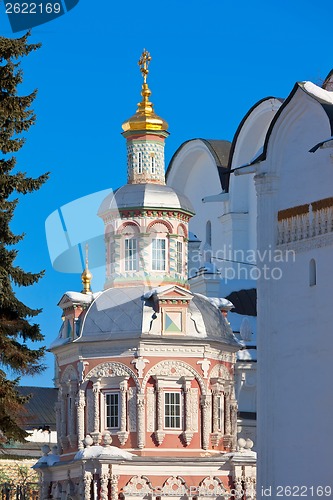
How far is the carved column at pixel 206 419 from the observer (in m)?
40.6

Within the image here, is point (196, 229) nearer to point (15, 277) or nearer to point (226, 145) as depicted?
point (226, 145)

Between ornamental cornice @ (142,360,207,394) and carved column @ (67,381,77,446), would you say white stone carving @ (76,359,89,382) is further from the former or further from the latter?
ornamental cornice @ (142,360,207,394)

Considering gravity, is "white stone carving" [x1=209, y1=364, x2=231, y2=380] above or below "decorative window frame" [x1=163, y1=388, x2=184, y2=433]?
above

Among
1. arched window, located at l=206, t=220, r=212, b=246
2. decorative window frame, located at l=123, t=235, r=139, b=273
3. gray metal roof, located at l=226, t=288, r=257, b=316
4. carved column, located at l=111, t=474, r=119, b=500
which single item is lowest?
carved column, located at l=111, t=474, r=119, b=500

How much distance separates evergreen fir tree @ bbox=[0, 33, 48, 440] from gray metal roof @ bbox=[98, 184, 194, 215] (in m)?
16.9

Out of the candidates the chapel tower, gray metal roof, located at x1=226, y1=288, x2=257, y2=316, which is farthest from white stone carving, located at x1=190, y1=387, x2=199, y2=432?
gray metal roof, located at x1=226, y1=288, x2=257, y2=316

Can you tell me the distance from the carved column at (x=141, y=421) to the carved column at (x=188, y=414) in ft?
3.17

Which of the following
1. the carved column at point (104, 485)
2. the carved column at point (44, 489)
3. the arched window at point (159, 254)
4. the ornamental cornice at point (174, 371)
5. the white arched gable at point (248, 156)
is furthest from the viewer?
the white arched gable at point (248, 156)

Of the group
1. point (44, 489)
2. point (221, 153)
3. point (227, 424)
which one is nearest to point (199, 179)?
point (221, 153)

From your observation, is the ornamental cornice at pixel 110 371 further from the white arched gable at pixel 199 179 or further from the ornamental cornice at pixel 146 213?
the white arched gable at pixel 199 179

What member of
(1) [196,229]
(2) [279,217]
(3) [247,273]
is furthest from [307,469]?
(1) [196,229]

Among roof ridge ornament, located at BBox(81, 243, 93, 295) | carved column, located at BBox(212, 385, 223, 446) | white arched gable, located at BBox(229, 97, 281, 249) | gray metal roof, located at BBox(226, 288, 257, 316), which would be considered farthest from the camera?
white arched gable, located at BBox(229, 97, 281, 249)

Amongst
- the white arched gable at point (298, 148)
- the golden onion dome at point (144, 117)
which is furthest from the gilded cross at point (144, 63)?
the white arched gable at point (298, 148)

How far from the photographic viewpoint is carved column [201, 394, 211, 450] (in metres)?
40.6
